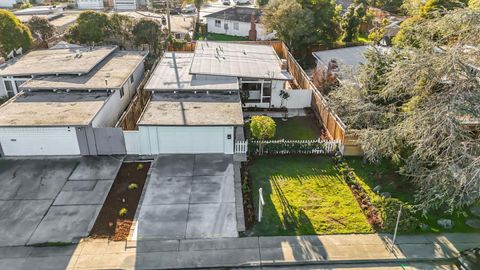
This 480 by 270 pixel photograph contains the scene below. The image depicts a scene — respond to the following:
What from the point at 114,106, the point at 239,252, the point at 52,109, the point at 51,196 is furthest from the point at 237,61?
the point at 239,252

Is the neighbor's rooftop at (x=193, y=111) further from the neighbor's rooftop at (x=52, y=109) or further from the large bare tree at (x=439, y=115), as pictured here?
the large bare tree at (x=439, y=115)

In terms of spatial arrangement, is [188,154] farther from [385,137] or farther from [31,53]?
[31,53]

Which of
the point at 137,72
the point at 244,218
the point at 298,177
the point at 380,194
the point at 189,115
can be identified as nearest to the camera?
the point at 244,218

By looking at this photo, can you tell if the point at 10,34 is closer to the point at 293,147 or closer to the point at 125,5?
the point at 293,147

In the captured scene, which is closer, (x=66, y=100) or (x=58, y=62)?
(x=66, y=100)

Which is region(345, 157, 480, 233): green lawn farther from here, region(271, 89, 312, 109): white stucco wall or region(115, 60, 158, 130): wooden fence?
region(115, 60, 158, 130): wooden fence

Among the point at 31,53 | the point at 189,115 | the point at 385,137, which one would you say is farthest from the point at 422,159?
the point at 31,53
